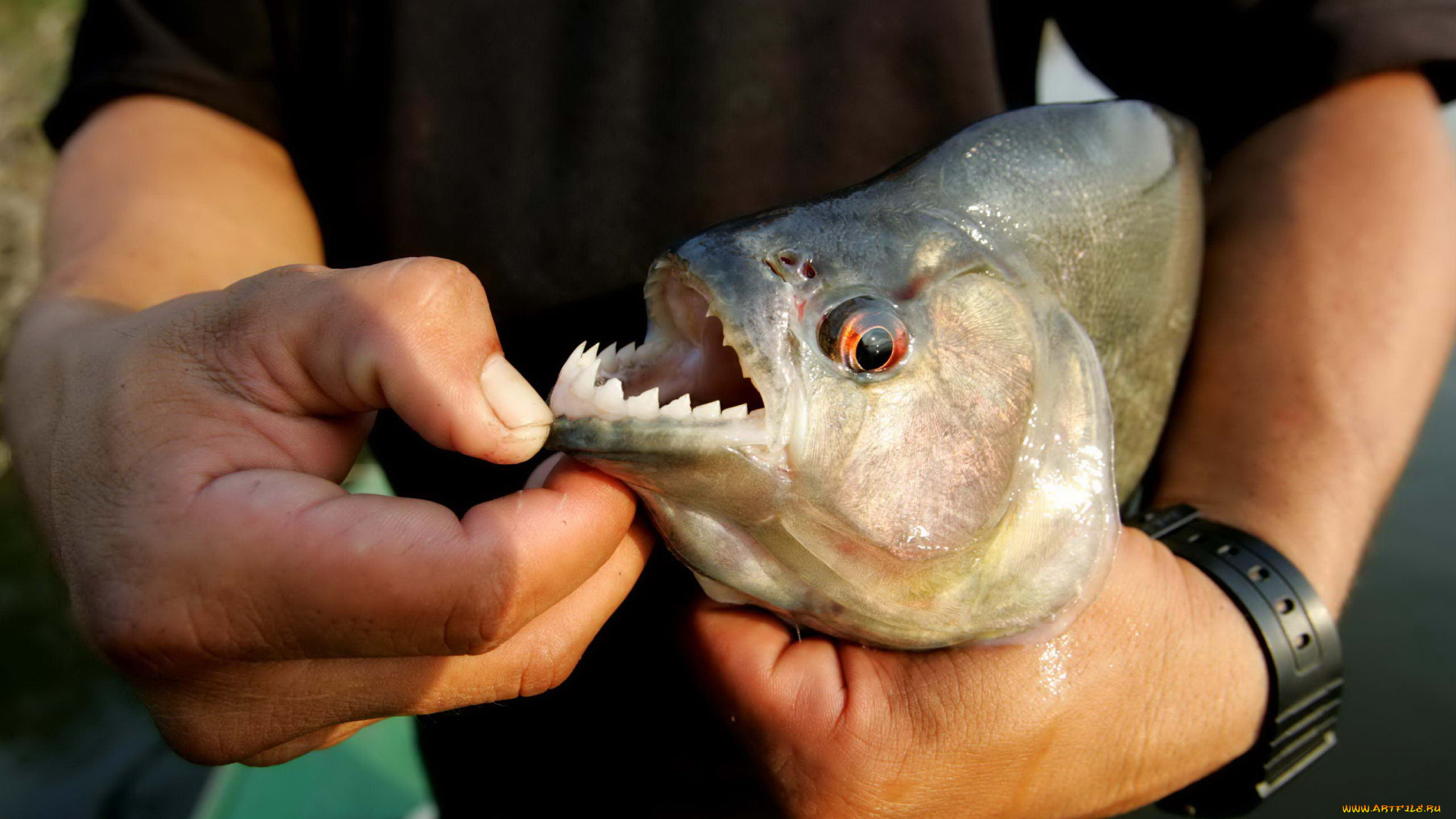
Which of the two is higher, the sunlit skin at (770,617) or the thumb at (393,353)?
the thumb at (393,353)

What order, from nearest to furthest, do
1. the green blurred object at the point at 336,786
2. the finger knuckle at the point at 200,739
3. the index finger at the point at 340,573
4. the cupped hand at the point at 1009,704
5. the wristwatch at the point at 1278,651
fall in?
the index finger at the point at 340,573, the finger knuckle at the point at 200,739, the cupped hand at the point at 1009,704, the wristwatch at the point at 1278,651, the green blurred object at the point at 336,786

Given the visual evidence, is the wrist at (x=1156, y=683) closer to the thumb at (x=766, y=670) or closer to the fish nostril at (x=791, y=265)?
the thumb at (x=766, y=670)

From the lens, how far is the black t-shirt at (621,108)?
6.45 ft

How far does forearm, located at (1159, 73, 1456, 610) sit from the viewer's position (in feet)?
6.04

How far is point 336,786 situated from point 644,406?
3.38m

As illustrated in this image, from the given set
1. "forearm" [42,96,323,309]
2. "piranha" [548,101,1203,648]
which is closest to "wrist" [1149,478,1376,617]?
"piranha" [548,101,1203,648]

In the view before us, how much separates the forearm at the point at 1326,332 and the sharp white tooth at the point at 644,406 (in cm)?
142

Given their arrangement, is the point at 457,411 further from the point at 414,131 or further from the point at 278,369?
the point at 414,131

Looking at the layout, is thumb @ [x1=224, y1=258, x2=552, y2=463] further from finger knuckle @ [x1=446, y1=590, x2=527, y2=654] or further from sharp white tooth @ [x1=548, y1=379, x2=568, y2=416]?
finger knuckle @ [x1=446, y1=590, x2=527, y2=654]

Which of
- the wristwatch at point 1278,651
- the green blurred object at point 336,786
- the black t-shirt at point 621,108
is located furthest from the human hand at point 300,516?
the green blurred object at point 336,786

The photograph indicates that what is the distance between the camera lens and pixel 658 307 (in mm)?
1425

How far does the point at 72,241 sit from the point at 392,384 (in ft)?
4.70

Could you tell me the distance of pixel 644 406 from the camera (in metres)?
1.19

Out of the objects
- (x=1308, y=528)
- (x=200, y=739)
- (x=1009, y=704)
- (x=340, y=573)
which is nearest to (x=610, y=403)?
(x=340, y=573)
